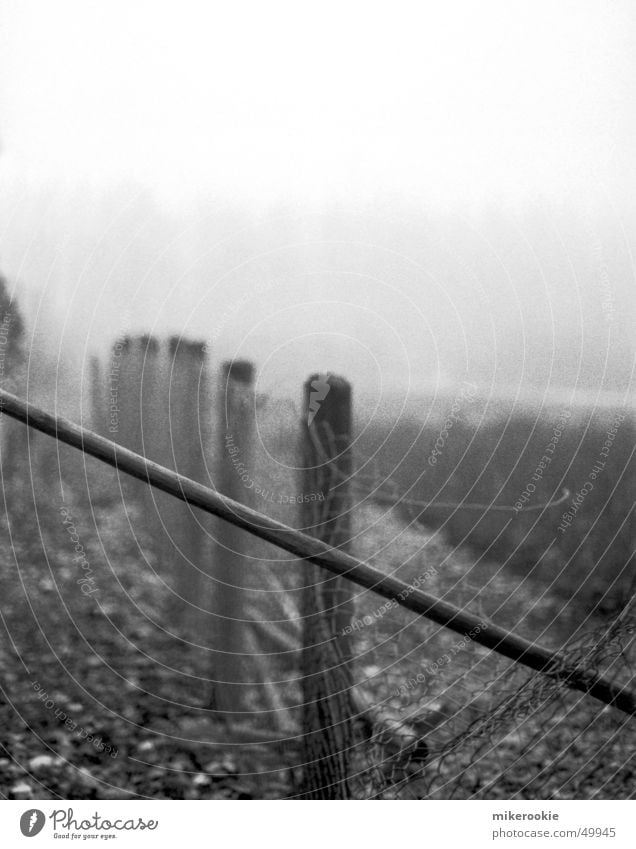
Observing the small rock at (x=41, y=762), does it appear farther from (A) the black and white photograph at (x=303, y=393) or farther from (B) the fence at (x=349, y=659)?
(B) the fence at (x=349, y=659)

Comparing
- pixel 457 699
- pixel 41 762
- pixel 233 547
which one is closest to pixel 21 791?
pixel 41 762

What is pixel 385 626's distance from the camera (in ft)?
3.74

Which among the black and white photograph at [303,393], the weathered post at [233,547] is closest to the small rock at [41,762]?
the black and white photograph at [303,393]

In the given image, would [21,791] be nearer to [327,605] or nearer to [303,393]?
[327,605]

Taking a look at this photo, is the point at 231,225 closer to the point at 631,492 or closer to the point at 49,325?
the point at 49,325

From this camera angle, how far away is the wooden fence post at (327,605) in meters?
1.10

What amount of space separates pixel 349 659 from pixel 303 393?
44 cm

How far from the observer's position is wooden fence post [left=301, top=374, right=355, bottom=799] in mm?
1102

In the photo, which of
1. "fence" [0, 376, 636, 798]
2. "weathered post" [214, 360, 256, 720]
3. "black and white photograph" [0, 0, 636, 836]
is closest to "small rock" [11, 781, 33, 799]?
"black and white photograph" [0, 0, 636, 836]

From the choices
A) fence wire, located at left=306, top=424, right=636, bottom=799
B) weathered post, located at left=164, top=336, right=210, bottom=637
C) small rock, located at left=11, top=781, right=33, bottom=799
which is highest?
weathered post, located at left=164, top=336, right=210, bottom=637

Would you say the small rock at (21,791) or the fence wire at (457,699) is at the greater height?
the fence wire at (457,699)

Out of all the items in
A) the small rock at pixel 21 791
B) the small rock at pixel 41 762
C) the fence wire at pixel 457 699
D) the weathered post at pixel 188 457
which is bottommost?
the small rock at pixel 21 791

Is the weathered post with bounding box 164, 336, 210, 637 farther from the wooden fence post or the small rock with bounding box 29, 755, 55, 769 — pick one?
the small rock with bounding box 29, 755, 55, 769
